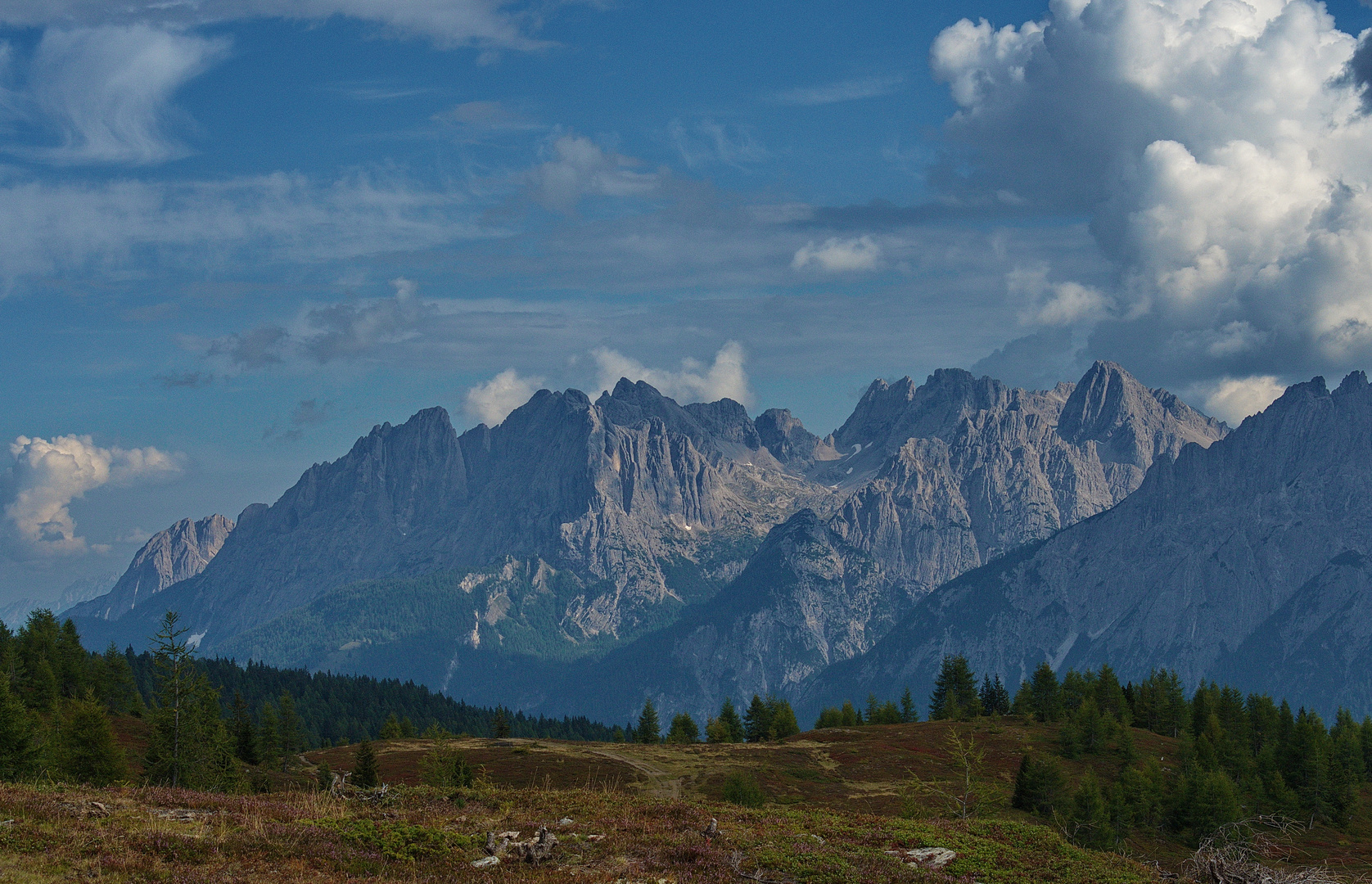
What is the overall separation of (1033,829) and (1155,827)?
78.6 meters

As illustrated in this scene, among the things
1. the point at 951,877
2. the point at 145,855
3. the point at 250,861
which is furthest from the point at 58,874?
the point at 951,877

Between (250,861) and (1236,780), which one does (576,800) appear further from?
(1236,780)

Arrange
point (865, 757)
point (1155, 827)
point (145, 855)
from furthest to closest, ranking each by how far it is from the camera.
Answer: point (865, 757)
point (1155, 827)
point (145, 855)

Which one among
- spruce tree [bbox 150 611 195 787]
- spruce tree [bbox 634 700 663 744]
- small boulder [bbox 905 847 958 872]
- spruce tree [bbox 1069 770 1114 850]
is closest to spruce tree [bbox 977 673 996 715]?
spruce tree [bbox 634 700 663 744]

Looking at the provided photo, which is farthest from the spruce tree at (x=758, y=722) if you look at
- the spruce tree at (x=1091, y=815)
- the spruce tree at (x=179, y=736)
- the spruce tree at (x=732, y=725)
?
the spruce tree at (x=179, y=736)

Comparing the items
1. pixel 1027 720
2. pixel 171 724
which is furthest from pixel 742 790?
pixel 1027 720

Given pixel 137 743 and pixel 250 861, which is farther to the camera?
pixel 137 743

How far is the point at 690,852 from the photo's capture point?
81.6ft

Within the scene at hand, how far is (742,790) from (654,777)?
Answer: 16.2 meters

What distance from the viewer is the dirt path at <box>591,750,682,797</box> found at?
79113mm

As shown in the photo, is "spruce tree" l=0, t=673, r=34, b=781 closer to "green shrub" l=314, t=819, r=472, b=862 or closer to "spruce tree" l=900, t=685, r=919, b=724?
"green shrub" l=314, t=819, r=472, b=862

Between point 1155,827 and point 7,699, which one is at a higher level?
point 7,699

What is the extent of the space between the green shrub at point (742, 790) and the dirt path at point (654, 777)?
3.90 metres

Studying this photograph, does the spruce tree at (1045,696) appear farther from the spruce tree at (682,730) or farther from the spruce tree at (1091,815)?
the spruce tree at (1091,815)
